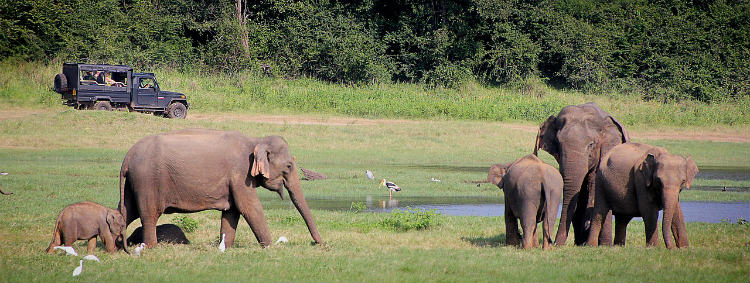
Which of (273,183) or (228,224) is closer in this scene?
(273,183)

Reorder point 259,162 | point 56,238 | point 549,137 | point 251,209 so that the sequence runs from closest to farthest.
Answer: point 56,238, point 259,162, point 251,209, point 549,137

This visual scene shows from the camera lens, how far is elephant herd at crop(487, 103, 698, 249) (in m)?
13.2

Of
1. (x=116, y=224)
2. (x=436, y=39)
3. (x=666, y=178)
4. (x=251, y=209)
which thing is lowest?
(x=116, y=224)

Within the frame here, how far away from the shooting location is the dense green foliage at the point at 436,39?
4797cm

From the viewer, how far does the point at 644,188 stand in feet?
44.1

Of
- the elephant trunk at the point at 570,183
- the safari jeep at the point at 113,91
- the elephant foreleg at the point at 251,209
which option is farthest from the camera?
the safari jeep at the point at 113,91

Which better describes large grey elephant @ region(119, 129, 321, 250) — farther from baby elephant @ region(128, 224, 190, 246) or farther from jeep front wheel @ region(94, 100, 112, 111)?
jeep front wheel @ region(94, 100, 112, 111)

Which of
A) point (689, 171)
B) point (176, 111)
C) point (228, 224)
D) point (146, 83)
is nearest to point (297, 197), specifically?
point (228, 224)

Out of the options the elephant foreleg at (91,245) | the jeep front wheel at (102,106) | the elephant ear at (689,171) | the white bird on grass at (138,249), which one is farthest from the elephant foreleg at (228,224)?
the jeep front wheel at (102,106)

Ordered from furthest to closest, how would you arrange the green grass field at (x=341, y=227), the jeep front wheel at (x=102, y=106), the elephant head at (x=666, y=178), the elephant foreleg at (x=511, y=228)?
the jeep front wheel at (x=102, y=106), the elephant foreleg at (x=511, y=228), the elephant head at (x=666, y=178), the green grass field at (x=341, y=227)

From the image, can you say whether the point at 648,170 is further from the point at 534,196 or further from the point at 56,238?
the point at 56,238

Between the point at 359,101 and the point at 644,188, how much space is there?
1162 inches

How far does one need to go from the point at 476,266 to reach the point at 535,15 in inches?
1652

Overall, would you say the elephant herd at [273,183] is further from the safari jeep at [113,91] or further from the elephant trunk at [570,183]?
the safari jeep at [113,91]
